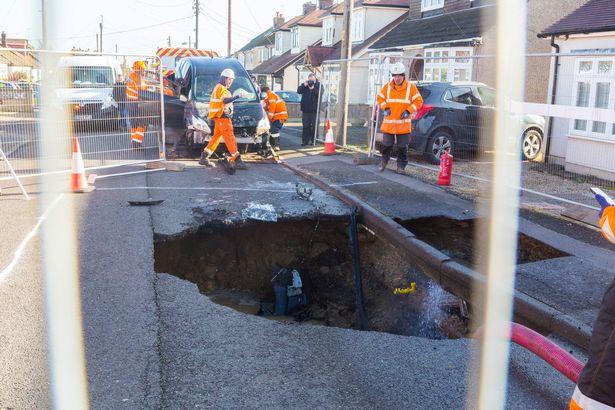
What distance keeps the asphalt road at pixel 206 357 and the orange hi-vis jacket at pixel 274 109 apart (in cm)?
893

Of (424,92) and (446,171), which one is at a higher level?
(424,92)

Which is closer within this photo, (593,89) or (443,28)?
(593,89)

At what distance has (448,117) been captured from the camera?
501 inches

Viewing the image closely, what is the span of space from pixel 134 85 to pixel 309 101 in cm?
630

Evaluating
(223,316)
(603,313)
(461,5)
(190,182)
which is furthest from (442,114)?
(461,5)

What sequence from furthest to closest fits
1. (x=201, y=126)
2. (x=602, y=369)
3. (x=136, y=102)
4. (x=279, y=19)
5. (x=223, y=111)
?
1. (x=279, y=19)
2. (x=201, y=126)
3. (x=136, y=102)
4. (x=223, y=111)
5. (x=602, y=369)

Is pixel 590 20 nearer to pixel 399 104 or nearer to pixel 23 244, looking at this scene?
pixel 399 104

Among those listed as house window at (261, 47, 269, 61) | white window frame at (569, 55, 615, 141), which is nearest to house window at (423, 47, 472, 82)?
white window frame at (569, 55, 615, 141)

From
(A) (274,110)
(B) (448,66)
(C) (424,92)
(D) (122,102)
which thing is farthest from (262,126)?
(B) (448,66)

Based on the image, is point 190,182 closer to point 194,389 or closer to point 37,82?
point 37,82

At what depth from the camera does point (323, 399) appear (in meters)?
3.68

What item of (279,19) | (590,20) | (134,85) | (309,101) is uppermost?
(279,19)

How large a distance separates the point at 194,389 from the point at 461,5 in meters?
23.5

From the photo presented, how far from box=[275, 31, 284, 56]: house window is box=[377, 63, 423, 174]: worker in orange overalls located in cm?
4407
